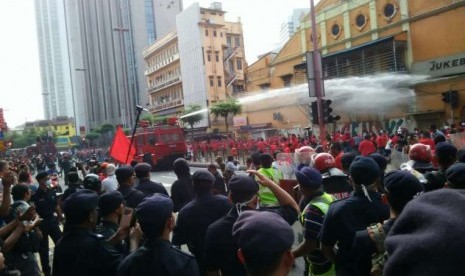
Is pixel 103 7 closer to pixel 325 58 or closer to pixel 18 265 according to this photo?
pixel 325 58

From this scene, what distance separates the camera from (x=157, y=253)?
2529 millimetres

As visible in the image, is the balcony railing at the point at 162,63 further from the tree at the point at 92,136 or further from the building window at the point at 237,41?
the tree at the point at 92,136

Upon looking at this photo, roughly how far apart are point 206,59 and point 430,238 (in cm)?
5341

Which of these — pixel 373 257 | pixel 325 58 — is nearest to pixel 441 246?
pixel 373 257

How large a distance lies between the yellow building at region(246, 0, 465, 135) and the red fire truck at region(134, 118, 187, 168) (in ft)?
35.6

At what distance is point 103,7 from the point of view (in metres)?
88.7

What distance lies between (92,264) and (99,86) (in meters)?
102

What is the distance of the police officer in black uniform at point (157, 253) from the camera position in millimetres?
2479

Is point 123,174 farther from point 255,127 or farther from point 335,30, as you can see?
point 255,127

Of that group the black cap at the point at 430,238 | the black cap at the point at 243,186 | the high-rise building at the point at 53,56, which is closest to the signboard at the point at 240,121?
the black cap at the point at 243,186

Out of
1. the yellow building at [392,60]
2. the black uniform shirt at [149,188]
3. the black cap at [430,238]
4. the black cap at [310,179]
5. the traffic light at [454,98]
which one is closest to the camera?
the black cap at [430,238]

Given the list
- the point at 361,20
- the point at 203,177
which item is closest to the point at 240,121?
the point at 361,20

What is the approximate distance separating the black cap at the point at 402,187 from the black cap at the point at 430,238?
4.44 feet

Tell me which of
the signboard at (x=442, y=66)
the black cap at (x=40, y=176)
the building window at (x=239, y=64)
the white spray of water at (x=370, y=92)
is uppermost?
the building window at (x=239, y=64)
